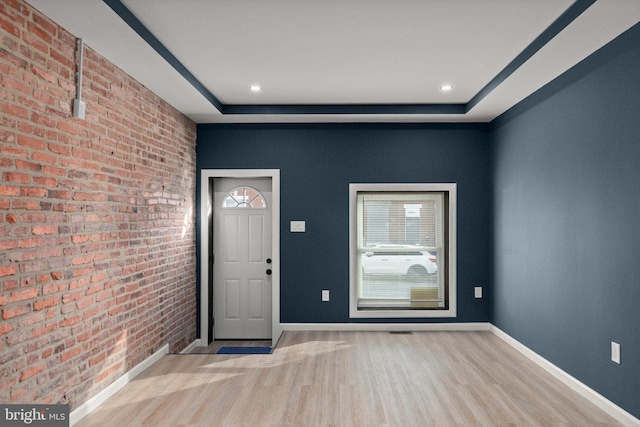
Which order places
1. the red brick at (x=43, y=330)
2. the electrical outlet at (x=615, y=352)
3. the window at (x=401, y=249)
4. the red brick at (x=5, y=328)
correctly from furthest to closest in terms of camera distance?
the window at (x=401, y=249), the electrical outlet at (x=615, y=352), the red brick at (x=43, y=330), the red brick at (x=5, y=328)

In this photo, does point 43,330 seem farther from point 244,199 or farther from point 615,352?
point 615,352

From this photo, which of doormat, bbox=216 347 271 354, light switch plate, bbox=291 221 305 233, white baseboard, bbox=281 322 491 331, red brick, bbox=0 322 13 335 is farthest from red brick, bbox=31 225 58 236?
white baseboard, bbox=281 322 491 331

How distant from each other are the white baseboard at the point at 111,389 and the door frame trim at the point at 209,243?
1.01 m

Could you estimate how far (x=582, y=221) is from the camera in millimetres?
3387

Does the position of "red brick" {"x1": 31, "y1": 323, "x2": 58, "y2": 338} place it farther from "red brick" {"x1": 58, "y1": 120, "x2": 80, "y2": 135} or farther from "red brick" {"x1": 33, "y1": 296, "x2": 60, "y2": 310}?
"red brick" {"x1": 58, "y1": 120, "x2": 80, "y2": 135}

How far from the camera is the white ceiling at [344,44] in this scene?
2.66 m

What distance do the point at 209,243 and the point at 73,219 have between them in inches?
103

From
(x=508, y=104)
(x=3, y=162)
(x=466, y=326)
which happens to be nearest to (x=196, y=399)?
(x=3, y=162)

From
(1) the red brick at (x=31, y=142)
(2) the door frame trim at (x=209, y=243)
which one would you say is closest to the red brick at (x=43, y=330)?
(1) the red brick at (x=31, y=142)

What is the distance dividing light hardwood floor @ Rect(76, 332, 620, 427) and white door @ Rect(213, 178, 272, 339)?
0.99 meters

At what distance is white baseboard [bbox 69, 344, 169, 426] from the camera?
2.92 metres

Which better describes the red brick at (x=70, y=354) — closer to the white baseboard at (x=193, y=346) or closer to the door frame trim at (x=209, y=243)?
the white baseboard at (x=193, y=346)

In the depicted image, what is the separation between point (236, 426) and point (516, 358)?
2.81 m

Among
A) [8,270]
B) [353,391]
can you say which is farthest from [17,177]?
[353,391]
